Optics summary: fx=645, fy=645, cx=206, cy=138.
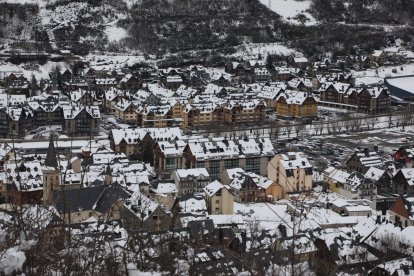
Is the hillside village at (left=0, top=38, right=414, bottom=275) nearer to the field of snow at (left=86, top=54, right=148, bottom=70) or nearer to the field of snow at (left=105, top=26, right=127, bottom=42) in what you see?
the field of snow at (left=86, top=54, right=148, bottom=70)

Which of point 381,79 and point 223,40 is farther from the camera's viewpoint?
point 223,40

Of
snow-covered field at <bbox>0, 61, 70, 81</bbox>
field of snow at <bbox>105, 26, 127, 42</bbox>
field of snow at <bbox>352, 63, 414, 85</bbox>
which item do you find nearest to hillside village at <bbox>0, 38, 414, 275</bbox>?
snow-covered field at <bbox>0, 61, 70, 81</bbox>

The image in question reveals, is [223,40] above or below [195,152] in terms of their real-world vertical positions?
above

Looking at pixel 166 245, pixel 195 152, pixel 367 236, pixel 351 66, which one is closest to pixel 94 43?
pixel 351 66

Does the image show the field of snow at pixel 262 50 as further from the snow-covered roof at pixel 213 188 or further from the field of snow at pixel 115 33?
the snow-covered roof at pixel 213 188

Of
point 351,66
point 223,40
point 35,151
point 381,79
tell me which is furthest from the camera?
point 223,40

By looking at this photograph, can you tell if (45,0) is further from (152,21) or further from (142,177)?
(142,177)
